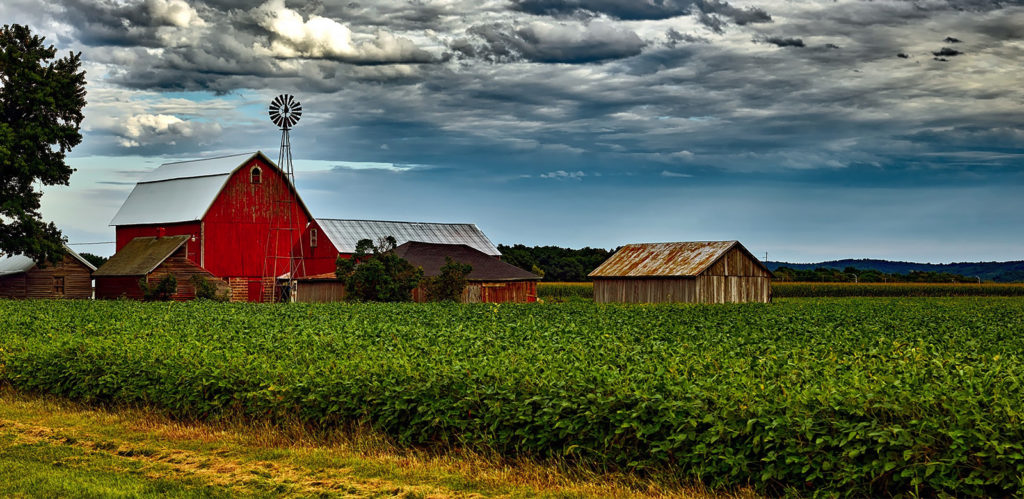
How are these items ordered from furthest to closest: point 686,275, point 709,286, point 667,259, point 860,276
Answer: point 860,276 → point 667,259 → point 709,286 → point 686,275

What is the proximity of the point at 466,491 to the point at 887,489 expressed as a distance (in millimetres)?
4499

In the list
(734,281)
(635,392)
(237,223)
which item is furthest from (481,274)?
(635,392)

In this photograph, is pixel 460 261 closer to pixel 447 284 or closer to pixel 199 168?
pixel 447 284

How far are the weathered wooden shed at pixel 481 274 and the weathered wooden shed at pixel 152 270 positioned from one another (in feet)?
42.7

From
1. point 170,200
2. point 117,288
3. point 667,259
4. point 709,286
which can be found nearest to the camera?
point 709,286

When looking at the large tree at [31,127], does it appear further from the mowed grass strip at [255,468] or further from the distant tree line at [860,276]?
the distant tree line at [860,276]

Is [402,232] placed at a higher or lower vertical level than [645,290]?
higher

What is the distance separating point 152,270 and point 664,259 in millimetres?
34413

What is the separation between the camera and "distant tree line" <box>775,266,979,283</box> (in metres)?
99.2

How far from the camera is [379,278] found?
56.3 metres

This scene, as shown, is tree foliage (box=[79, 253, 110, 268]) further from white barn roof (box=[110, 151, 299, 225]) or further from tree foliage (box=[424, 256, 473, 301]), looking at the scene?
tree foliage (box=[424, 256, 473, 301])

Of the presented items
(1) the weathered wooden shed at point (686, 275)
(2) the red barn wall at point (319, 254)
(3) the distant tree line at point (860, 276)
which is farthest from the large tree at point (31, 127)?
(3) the distant tree line at point (860, 276)

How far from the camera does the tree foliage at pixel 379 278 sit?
56.2 m

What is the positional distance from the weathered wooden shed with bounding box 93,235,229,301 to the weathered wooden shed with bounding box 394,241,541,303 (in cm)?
1301
